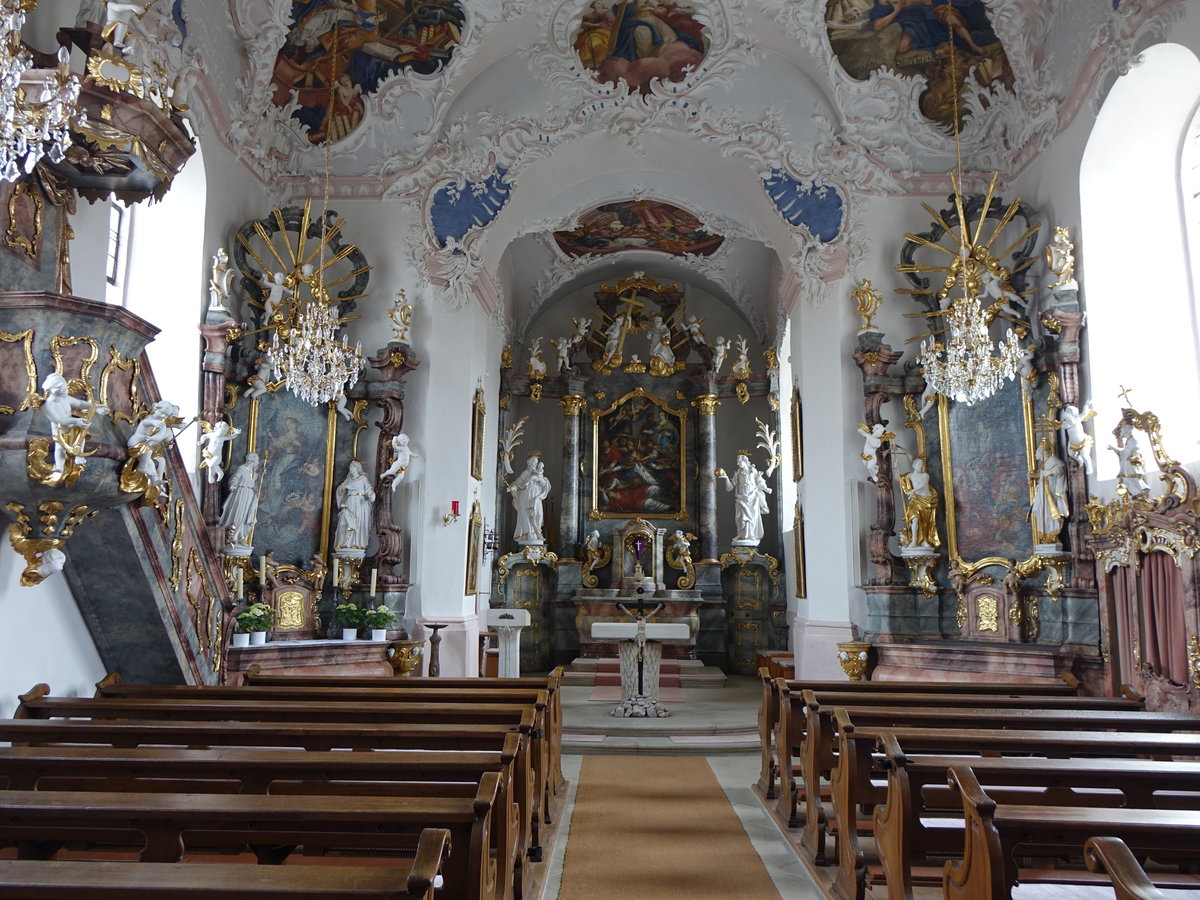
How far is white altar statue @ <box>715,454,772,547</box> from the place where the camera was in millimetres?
16422

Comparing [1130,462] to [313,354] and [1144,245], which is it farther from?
[313,354]

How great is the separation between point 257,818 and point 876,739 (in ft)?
10.1

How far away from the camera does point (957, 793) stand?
11.9ft

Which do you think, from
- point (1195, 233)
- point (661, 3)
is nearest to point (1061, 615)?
point (1195, 233)

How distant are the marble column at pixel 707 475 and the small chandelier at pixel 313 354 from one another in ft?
28.6

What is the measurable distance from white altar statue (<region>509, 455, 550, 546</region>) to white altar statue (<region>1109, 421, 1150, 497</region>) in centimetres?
1000

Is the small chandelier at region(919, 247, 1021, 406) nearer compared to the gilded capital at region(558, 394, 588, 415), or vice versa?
the small chandelier at region(919, 247, 1021, 406)

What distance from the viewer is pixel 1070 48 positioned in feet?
32.6

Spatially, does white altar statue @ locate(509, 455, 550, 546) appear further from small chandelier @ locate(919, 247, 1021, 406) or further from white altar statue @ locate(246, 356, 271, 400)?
small chandelier @ locate(919, 247, 1021, 406)

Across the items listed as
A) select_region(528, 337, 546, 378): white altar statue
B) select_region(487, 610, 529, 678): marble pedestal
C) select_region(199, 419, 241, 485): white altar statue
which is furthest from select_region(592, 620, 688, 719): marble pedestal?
select_region(528, 337, 546, 378): white altar statue

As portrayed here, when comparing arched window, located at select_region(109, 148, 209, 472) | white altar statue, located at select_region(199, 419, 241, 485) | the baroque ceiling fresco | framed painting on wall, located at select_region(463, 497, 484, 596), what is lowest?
framed painting on wall, located at select_region(463, 497, 484, 596)

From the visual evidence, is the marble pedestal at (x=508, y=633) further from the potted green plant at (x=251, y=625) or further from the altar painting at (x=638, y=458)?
the altar painting at (x=638, y=458)

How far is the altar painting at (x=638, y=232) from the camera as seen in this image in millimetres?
15336

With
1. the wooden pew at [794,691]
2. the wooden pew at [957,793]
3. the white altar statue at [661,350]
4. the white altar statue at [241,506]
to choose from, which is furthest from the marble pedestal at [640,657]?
the white altar statue at [661,350]
